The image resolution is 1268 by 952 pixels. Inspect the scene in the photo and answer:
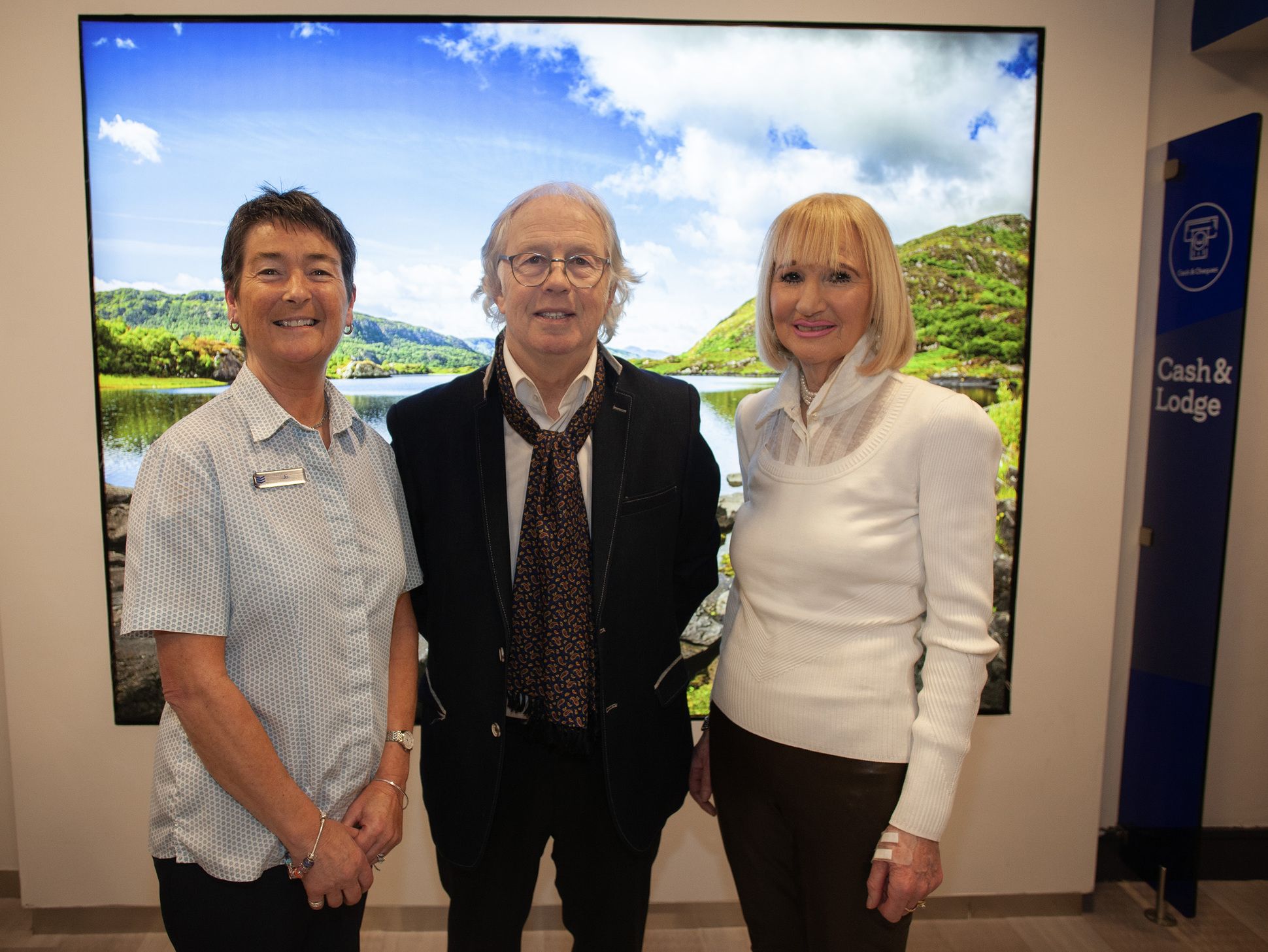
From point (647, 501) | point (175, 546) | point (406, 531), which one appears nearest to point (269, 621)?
point (175, 546)

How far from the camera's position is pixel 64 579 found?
8.20 ft

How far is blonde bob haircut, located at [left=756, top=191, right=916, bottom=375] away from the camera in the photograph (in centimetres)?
142

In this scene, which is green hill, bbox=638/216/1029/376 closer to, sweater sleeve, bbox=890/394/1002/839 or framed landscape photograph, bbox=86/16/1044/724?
framed landscape photograph, bbox=86/16/1044/724

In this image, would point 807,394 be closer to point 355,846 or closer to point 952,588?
point 952,588

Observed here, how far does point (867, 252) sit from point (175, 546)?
1251 millimetres

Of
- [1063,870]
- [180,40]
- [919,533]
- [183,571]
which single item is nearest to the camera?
[183,571]

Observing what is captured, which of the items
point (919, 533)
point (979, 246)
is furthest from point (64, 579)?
point (979, 246)

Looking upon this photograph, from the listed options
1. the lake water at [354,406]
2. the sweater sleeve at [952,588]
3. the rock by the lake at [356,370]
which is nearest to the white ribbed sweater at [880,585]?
the sweater sleeve at [952,588]

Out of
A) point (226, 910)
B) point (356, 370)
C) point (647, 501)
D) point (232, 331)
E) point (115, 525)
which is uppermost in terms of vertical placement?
point (232, 331)

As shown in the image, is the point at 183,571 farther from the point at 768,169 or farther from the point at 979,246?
the point at 979,246

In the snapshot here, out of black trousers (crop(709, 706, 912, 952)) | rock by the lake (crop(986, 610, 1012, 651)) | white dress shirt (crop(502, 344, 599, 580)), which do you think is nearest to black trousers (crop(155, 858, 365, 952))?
white dress shirt (crop(502, 344, 599, 580))

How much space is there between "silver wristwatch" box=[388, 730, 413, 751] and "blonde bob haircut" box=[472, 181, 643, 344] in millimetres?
893

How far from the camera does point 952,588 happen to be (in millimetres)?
1322

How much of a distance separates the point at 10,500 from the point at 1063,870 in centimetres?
378
